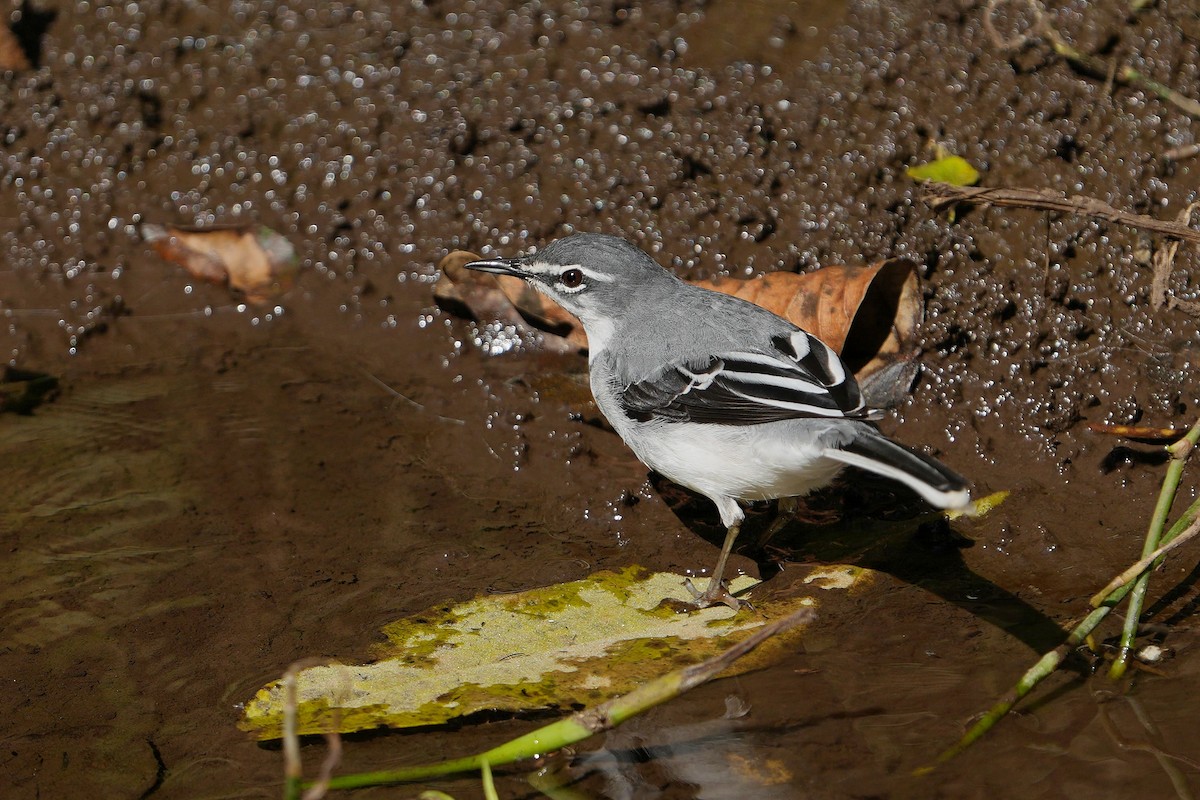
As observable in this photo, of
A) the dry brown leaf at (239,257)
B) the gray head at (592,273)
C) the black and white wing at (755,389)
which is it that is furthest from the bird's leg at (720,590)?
the dry brown leaf at (239,257)

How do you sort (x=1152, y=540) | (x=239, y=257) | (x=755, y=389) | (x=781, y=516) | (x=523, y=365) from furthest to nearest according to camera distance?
(x=239, y=257) → (x=523, y=365) → (x=781, y=516) → (x=755, y=389) → (x=1152, y=540)

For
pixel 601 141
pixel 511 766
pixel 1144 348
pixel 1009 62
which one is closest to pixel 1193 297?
pixel 1144 348

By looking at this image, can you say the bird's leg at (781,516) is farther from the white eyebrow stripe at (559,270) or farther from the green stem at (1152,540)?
the green stem at (1152,540)

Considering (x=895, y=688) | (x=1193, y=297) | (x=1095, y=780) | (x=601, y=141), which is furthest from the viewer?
(x=601, y=141)

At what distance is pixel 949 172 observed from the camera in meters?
6.39

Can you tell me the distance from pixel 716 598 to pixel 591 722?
1506 mm

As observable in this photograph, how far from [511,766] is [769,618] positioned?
1322mm

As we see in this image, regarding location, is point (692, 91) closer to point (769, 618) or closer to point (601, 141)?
point (601, 141)

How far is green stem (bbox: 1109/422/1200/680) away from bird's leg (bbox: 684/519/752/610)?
1.43 meters

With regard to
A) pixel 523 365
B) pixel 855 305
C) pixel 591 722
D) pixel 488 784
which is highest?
pixel 855 305

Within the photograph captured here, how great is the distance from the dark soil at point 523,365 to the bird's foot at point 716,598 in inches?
12.0

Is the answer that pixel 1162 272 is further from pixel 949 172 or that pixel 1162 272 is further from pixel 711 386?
pixel 711 386

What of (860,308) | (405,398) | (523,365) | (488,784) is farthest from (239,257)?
(488,784)

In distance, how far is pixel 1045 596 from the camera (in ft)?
15.5
